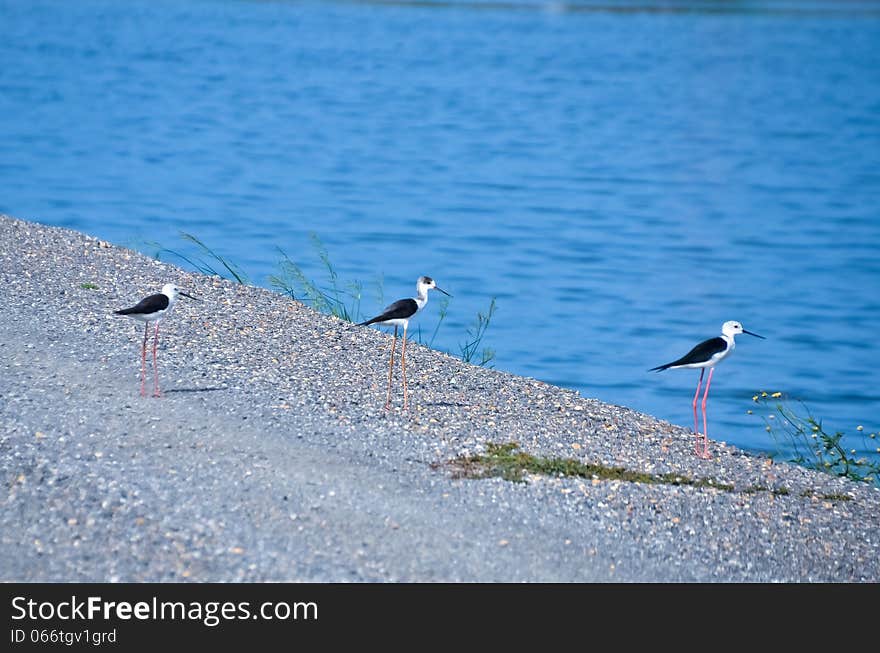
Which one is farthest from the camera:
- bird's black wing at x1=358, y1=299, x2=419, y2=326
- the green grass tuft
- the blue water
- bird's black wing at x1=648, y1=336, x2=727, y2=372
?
the blue water

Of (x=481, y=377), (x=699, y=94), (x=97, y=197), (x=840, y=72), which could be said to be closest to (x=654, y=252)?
(x=97, y=197)

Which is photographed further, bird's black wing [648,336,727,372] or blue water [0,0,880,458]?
blue water [0,0,880,458]

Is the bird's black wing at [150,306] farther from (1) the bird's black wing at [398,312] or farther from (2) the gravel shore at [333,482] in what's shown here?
(1) the bird's black wing at [398,312]

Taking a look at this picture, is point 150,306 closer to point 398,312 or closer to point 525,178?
point 398,312

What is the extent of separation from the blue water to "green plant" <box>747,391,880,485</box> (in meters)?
0.49

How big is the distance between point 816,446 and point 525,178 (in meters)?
25.4

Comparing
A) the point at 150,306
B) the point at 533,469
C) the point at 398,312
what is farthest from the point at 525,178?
the point at 533,469

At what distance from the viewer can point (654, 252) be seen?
2762 cm

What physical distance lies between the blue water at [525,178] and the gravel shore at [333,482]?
369 centimetres

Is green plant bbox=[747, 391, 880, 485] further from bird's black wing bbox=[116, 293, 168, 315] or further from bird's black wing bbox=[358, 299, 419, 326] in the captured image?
bird's black wing bbox=[116, 293, 168, 315]

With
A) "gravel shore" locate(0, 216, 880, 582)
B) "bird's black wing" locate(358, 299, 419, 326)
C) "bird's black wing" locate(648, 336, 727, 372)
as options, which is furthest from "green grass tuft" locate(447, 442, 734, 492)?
"bird's black wing" locate(358, 299, 419, 326)

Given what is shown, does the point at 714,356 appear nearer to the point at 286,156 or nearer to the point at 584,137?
the point at 286,156

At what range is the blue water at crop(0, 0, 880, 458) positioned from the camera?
2048 cm

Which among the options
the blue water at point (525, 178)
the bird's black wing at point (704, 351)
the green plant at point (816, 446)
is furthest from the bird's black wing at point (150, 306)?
the green plant at point (816, 446)
